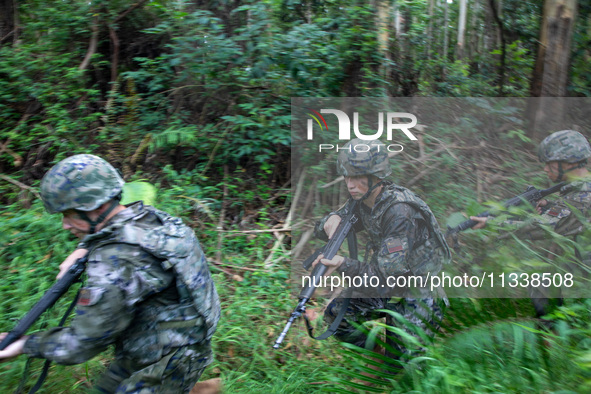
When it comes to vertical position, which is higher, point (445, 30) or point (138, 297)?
point (138, 297)

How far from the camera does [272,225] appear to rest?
5.05 m

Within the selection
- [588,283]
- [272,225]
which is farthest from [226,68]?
[588,283]

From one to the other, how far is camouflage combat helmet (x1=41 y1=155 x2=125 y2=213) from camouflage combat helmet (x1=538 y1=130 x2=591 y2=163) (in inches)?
124

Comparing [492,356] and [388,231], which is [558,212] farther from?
[492,356]

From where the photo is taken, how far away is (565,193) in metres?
3.27

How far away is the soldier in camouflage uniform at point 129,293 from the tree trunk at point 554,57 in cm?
387

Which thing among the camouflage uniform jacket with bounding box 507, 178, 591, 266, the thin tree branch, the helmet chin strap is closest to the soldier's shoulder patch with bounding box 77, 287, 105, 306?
the helmet chin strap

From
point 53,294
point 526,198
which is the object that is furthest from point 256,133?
point 53,294

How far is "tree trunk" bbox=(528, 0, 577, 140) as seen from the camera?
457cm

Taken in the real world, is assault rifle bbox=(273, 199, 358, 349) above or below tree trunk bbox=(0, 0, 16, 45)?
below

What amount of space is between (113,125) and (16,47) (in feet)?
6.73

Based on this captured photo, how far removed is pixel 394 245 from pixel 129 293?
1.63 metres

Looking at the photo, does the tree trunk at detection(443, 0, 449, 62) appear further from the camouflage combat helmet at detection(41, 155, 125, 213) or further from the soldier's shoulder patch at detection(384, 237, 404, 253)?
the camouflage combat helmet at detection(41, 155, 125, 213)

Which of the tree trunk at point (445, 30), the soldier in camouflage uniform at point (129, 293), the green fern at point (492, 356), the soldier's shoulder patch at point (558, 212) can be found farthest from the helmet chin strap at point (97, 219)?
the tree trunk at point (445, 30)
